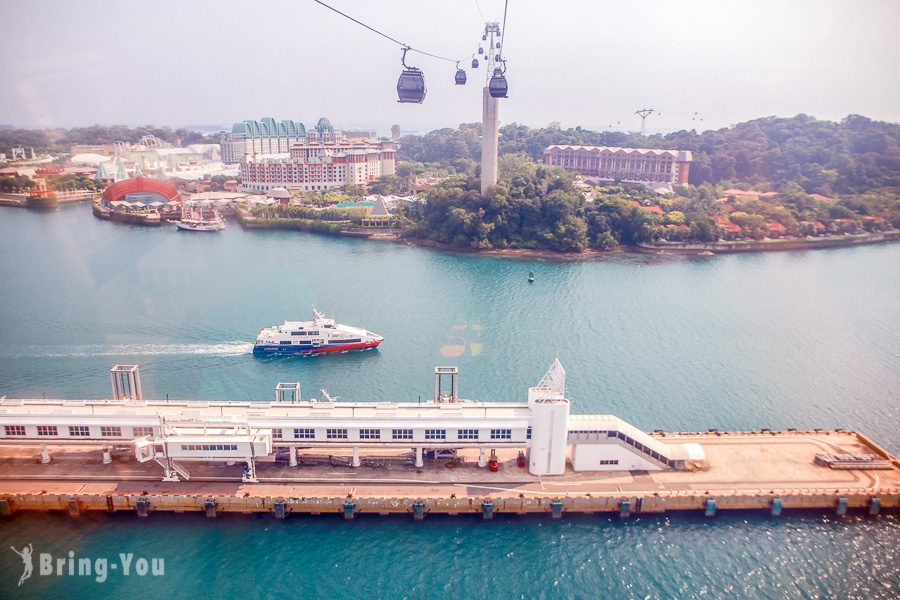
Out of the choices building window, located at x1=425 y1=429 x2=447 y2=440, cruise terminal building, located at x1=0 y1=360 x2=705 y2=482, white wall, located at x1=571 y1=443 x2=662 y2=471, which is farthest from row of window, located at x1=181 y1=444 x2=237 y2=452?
white wall, located at x1=571 y1=443 x2=662 y2=471

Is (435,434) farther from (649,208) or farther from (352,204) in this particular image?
(352,204)

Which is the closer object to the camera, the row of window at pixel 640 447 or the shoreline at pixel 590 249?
the row of window at pixel 640 447

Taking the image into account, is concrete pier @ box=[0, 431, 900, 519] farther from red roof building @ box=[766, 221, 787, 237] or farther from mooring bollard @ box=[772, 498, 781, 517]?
red roof building @ box=[766, 221, 787, 237]

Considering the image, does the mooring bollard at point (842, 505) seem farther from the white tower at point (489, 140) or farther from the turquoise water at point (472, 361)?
the white tower at point (489, 140)

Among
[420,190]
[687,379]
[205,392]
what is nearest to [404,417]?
[205,392]

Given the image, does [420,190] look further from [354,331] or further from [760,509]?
[760,509]

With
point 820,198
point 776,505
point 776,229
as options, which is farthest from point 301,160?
point 776,505

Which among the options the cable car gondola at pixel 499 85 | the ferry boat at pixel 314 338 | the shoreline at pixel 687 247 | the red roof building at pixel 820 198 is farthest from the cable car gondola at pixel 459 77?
the red roof building at pixel 820 198
